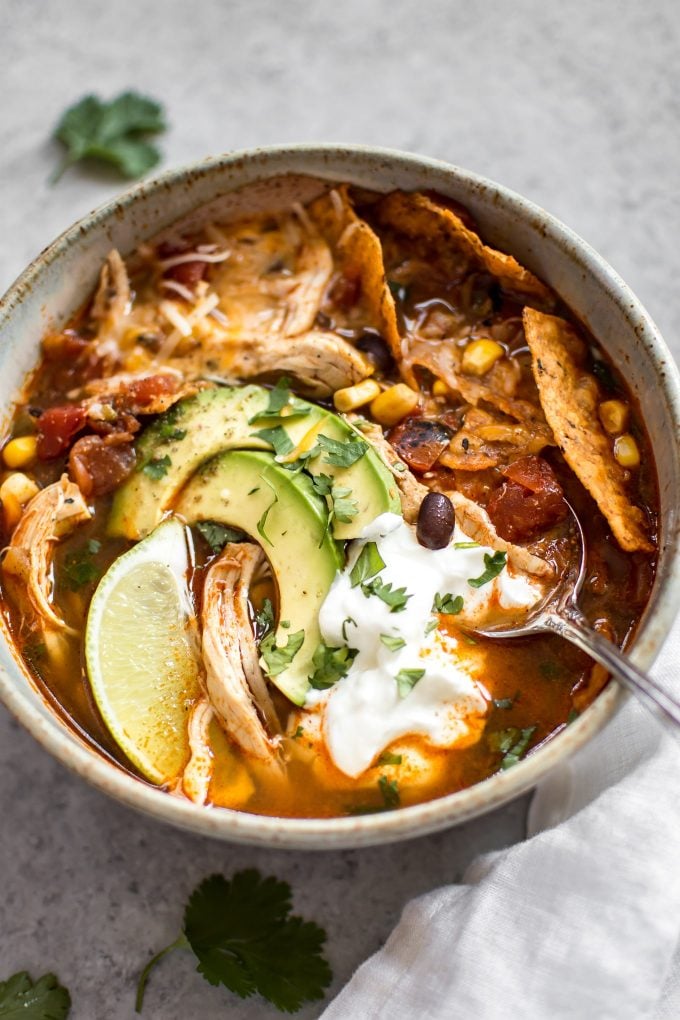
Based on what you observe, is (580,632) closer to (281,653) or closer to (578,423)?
(578,423)

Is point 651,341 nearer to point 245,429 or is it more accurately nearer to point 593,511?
point 593,511

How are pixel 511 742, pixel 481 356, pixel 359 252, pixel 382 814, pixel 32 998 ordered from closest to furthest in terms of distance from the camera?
1. pixel 382 814
2. pixel 511 742
3. pixel 32 998
4. pixel 481 356
5. pixel 359 252

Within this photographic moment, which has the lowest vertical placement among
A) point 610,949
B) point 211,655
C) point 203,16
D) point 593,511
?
A: point 610,949

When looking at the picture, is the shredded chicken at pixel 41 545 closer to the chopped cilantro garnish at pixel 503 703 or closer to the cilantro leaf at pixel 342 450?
the cilantro leaf at pixel 342 450

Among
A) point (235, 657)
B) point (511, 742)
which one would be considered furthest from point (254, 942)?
point (511, 742)

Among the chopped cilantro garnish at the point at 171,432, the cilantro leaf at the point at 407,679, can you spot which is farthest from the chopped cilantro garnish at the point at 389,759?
the chopped cilantro garnish at the point at 171,432

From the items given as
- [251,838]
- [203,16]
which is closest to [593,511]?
[251,838]

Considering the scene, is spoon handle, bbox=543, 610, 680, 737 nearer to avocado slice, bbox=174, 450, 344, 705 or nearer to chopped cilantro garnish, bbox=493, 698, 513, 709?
chopped cilantro garnish, bbox=493, 698, 513, 709

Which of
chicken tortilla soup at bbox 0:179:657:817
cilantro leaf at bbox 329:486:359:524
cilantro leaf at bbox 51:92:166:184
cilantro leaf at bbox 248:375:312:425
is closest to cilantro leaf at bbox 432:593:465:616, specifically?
chicken tortilla soup at bbox 0:179:657:817
